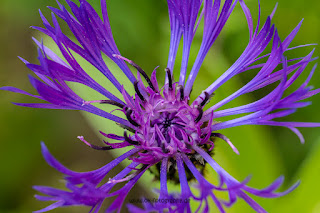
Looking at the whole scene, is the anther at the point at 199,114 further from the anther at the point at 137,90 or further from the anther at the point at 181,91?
the anther at the point at 137,90

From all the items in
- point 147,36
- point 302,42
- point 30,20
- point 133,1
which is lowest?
point 302,42

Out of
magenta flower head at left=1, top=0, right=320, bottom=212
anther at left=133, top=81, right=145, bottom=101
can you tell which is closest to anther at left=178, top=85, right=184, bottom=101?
magenta flower head at left=1, top=0, right=320, bottom=212

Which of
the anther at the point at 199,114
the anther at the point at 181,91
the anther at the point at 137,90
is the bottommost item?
the anther at the point at 199,114

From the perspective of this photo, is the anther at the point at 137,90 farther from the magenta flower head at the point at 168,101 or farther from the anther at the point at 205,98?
the anther at the point at 205,98

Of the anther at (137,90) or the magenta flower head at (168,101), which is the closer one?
the magenta flower head at (168,101)

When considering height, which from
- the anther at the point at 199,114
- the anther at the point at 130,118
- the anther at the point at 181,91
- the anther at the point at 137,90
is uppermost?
the anther at the point at 137,90

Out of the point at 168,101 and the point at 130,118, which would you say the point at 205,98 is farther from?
the point at 130,118

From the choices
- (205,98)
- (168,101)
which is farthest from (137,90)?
(205,98)

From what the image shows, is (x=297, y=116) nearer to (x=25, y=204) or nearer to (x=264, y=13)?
(x=264, y=13)

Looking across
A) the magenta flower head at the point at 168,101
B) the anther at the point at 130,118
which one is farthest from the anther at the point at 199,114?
the anther at the point at 130,118

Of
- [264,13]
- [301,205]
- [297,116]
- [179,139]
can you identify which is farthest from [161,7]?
[301,205]

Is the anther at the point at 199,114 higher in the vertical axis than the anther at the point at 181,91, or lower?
lower
